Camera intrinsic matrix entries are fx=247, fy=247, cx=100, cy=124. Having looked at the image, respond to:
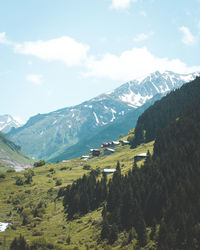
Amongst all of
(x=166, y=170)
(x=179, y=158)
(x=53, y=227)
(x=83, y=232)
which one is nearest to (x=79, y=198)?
(x=53, y=227)

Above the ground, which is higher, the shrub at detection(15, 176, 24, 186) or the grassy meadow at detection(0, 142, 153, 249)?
the shrub at detection(15, 176, 24, 186)

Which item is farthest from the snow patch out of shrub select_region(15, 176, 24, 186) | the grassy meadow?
shrub select_region(15, 176, 24, 186)

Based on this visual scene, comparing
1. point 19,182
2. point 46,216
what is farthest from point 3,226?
point 19,182

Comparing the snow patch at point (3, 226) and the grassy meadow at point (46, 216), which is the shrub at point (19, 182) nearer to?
the grassy meadow at point (46, 216)

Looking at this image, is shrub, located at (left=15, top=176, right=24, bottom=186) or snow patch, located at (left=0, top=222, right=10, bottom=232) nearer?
snow patch, located at (left=0, top=222, right=10, bottom=232)

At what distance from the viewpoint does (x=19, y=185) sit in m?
154

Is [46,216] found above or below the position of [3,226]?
below

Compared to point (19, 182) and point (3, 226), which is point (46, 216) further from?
point (19, 182)

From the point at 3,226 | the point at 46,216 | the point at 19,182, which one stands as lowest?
the point at 46,216

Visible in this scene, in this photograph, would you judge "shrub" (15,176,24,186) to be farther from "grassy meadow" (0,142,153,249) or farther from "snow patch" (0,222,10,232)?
"snow patch" (0,222,10,232)

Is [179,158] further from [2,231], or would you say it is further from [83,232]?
[2,231]

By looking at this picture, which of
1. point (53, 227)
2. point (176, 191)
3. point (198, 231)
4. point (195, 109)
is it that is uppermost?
point (195, 109)

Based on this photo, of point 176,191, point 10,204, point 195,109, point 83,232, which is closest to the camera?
point 176,191

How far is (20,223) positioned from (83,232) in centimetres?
3344
